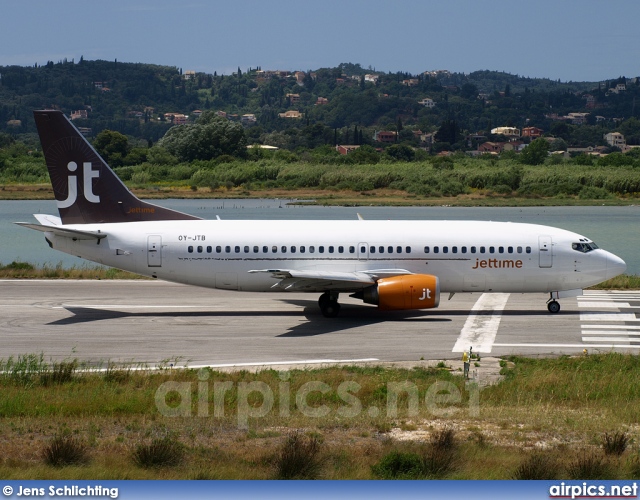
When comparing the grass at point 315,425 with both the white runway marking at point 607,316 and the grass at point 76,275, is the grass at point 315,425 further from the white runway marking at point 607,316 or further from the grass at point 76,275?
the grass at point 76,275

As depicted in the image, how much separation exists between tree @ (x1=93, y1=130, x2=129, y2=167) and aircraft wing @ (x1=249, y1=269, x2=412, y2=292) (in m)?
119

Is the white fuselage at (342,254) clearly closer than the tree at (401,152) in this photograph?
Yes

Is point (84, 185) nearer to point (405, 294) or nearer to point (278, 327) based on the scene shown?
point (278, 327)

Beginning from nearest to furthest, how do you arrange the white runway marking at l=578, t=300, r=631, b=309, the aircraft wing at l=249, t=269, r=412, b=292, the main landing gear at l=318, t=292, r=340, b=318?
the aircraft wing at l=249, t=269, r=412, b=292 < the main landing gear at l=318, t=292, r=340, b=318 < the white runway marking at l=578, t=300, r=631, b=309

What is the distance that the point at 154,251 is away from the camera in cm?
3666

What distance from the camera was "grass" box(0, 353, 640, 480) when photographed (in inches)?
654

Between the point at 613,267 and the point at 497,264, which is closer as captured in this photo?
the point at 497,264

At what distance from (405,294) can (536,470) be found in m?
18.7

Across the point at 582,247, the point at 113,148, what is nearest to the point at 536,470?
the point at 582,247

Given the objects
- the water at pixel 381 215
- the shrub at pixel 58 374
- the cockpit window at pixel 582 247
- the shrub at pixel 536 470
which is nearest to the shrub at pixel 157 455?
the shrub at pixel 536 470

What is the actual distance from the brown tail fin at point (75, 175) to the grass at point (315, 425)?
459 inches

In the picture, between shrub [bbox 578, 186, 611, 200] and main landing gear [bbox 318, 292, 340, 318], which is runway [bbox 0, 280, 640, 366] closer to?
main landing gear [bbox 318, 292, 340, 318]

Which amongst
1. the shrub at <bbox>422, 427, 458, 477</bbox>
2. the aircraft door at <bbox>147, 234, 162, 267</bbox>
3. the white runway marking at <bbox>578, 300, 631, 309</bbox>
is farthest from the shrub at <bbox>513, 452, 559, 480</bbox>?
the white runway marking at <bbox>578, 300, 631, 309</bbox>

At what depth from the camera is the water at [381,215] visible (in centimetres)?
7688
